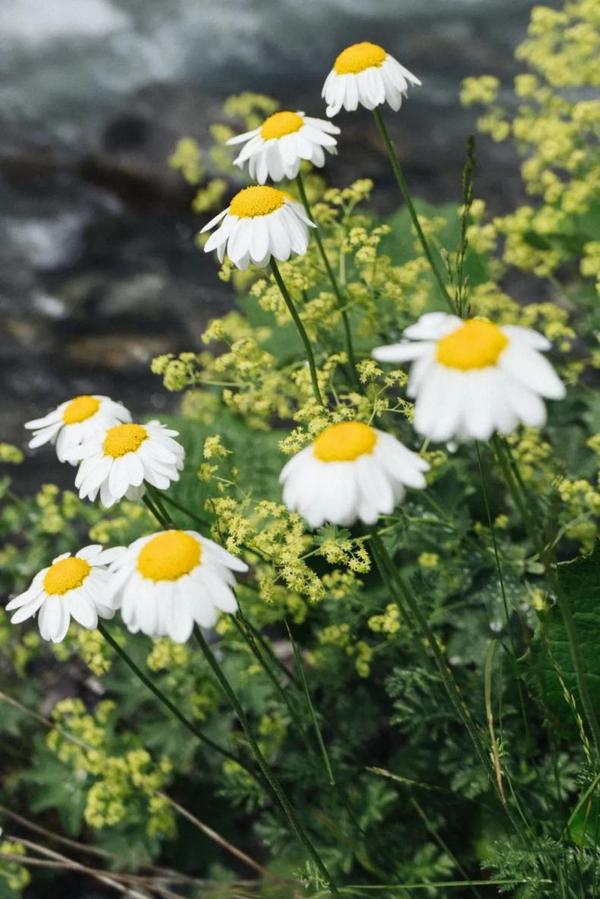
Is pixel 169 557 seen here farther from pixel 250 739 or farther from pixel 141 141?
pixel 141 141

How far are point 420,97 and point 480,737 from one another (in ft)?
18.4

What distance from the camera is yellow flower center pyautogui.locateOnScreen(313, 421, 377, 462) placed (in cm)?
121

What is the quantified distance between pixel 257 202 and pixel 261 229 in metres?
0.06

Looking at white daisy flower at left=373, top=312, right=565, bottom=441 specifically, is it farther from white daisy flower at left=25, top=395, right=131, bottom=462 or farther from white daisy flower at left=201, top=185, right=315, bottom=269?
white daisy flower at left=25, top=395, right=131, bottom=462

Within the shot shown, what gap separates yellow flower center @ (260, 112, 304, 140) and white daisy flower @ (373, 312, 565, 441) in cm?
98

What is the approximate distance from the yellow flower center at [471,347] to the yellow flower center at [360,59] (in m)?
1.07

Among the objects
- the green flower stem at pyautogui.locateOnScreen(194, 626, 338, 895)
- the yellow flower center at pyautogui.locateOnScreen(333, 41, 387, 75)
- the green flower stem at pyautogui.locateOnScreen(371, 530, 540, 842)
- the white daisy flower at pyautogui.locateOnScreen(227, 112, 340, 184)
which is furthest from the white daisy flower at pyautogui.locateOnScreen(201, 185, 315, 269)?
the green flower stem at pyautogui.locateOnScreen(194, 626, 338, 895)

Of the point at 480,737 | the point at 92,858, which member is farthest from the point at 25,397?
the point at 480,737

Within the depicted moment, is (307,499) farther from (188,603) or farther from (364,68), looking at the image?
(364,68)

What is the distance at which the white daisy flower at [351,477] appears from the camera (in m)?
1.17

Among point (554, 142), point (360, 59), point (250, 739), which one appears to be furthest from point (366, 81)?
point (250, 739)

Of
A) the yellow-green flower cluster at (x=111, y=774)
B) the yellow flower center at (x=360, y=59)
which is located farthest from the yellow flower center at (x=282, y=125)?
the yellow-green flower cluster at (x=111, y=774)

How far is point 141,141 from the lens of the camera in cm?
666

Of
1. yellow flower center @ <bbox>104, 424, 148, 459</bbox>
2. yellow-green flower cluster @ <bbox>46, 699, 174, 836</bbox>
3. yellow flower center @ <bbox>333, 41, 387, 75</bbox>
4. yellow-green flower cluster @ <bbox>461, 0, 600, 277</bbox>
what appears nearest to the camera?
yellow flower center @ <bbox>104, 424, 148, 459</bbox>
